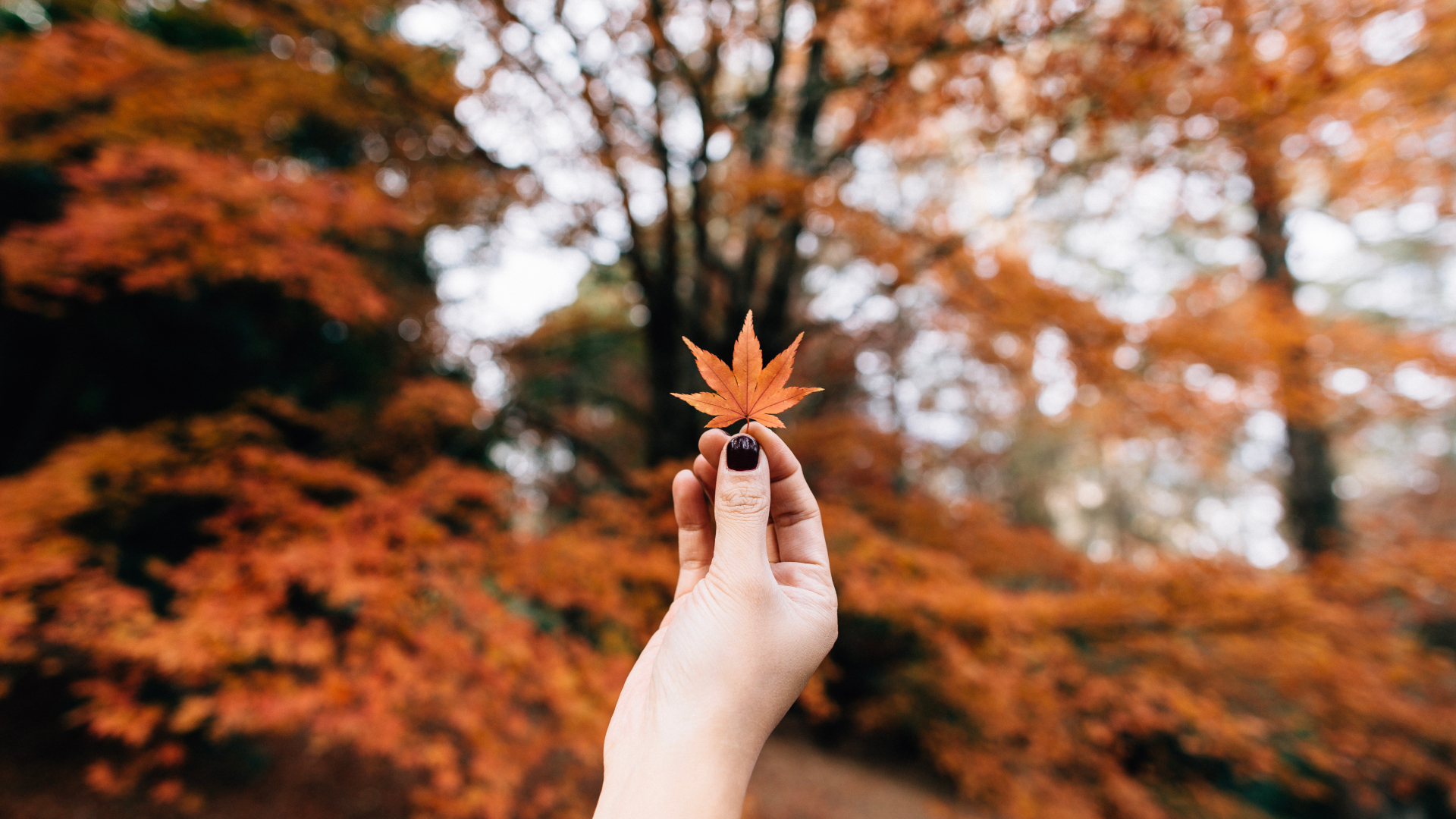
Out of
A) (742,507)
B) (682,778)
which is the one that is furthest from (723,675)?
(742,507)

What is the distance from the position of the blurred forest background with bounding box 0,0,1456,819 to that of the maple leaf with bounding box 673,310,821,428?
2614 mm

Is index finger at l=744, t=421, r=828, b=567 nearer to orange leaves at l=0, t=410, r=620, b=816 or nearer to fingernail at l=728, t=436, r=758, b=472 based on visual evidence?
fingernail at l=728, t=436, r=758, b=472

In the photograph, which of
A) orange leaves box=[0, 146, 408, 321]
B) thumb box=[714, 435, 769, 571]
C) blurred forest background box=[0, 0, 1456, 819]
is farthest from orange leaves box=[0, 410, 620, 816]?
thumb box=[714, 435, 769, 571]

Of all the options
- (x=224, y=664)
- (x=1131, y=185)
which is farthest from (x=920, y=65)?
(x=224, y=664)

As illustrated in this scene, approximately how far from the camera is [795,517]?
48.6 inches

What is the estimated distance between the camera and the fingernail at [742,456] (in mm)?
1031

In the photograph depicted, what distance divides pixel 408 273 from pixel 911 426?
21.6 feet

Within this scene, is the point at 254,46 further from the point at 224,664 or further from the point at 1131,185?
the point at 1131,185

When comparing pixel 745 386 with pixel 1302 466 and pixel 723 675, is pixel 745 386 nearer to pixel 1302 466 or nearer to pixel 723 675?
pixel 723 675

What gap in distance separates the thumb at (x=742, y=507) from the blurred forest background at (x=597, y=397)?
247cm

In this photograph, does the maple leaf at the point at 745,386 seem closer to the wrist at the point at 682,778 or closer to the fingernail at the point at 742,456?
the fingernail at the point at 742,456

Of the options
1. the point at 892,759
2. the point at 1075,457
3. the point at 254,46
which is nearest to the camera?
the point at 254,46

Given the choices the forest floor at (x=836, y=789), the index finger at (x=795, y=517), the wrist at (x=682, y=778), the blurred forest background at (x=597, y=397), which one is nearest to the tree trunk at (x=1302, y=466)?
the blurred forest background at (x=597, y=397)

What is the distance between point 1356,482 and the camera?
51.1ft
